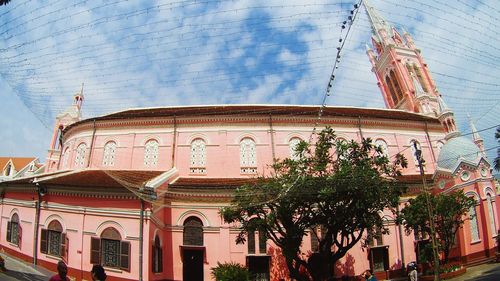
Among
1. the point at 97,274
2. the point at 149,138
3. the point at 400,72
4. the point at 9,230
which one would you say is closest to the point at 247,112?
the point at 149,138

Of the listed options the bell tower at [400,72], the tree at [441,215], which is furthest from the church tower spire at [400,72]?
the tree at [441,215]

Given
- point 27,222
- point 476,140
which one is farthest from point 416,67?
point 27,222

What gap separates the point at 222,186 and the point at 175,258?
5047mm

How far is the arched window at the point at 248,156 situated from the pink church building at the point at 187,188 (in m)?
0.07

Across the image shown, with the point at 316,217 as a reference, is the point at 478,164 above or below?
above

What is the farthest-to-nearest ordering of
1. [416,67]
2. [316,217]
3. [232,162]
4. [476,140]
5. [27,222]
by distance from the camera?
[416,67], [476,140], [232,162], [27,222], [316,217]

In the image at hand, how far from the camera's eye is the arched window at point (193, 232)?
2102 centimetres

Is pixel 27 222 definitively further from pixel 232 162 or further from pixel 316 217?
pixel 316 217

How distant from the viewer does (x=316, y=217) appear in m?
16.2

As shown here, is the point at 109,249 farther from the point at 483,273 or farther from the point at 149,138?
the point at 483,273

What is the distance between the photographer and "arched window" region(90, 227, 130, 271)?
17.9 m

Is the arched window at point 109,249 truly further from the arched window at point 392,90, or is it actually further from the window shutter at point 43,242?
the arched window at point 392,90

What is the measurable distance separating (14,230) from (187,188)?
11.0 m

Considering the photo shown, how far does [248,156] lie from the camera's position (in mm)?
24922
